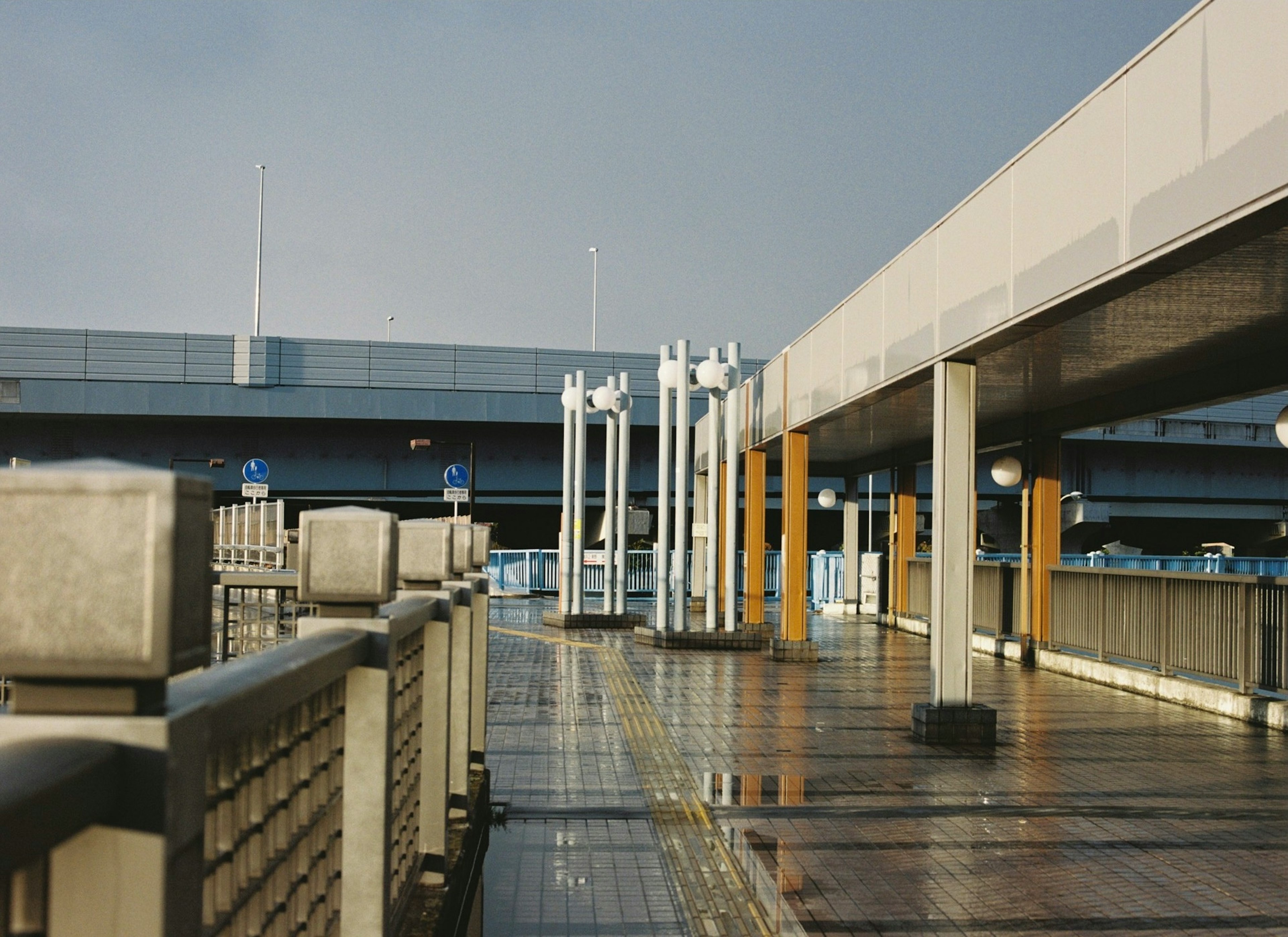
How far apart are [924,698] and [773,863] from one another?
7.90 meters

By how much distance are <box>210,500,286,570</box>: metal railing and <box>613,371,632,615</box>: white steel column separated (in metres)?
6.54

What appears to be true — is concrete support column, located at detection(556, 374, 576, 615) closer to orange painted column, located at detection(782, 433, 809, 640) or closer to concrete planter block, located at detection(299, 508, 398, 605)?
orange painted column, located at detection(782, 433, 809, 640)

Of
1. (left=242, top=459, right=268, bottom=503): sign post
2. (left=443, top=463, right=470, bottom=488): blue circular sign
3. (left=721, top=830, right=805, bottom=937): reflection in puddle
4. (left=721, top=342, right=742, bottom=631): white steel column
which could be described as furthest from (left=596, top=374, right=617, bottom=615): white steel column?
(left=721, top=830, right=805, bottom=937): reflection in puddle

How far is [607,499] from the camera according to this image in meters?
26.6

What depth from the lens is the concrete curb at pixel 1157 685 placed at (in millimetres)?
12430

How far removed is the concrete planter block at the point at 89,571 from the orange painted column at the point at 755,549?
20.4 metres

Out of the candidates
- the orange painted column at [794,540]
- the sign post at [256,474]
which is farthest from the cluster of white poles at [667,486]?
the sign post at [256,474]

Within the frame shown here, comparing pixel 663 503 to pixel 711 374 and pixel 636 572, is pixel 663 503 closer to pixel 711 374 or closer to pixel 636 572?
pixel 711 374

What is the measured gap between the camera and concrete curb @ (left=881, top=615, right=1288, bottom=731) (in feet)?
40.8

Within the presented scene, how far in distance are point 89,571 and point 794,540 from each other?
18.5 metres

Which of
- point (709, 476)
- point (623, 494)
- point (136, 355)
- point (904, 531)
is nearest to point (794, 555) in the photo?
point (709, 476)

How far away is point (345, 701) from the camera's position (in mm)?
3613

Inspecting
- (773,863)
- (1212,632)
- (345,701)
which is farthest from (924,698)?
(345,701)

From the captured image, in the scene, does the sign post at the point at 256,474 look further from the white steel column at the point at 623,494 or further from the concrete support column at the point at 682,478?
the concrete support column at the point at 682,478
